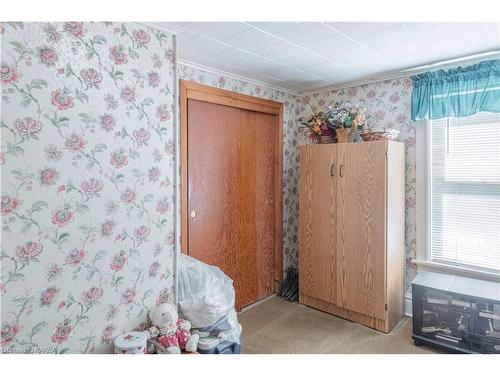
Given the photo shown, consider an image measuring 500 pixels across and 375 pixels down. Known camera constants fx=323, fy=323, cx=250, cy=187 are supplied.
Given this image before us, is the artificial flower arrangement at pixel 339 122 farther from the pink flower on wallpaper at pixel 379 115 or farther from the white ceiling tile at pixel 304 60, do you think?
the white ceiling tile at pixel 304 60

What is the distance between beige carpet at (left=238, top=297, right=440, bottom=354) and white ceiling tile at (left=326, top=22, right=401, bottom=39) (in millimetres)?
2183

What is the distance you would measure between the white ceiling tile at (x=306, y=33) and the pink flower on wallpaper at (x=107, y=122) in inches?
44.2

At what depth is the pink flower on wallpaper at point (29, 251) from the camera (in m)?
1.38

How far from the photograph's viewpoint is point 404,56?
2432 mm

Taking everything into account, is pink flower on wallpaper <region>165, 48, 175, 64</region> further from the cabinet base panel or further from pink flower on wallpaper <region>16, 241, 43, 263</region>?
the cabinet base panel

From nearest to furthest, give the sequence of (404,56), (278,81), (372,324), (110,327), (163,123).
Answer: (110,327) → (163,123) → (404,56) → (372,324) → (278,81)

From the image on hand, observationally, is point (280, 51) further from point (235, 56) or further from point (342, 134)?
point (342, 134)

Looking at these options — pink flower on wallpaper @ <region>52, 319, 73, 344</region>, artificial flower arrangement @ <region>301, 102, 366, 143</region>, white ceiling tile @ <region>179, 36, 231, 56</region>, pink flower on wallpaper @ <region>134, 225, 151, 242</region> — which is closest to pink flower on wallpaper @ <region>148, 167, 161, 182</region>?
pink flower on wallpaper @ <region>134, 225, 151, 242</region>

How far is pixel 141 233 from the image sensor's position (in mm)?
1803

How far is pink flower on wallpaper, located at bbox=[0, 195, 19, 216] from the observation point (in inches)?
52.4

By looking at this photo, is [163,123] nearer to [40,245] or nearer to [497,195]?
[40,245]

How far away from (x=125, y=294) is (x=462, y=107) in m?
2.70

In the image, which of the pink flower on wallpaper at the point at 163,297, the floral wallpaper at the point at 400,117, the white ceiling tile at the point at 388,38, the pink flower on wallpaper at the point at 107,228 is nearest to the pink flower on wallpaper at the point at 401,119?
the floral wallpaper at the point at 400,117
